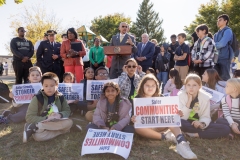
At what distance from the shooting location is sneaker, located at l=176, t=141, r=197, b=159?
360cm

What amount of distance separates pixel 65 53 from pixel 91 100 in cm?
195

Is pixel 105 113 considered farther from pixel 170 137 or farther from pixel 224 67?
pixel 224 67

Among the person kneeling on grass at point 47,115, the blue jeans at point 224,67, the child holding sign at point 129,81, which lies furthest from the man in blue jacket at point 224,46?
the person kneeling on grass at point 47,115

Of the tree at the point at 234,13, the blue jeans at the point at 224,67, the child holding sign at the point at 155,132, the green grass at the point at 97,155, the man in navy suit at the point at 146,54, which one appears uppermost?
the tree at the point at 234,13

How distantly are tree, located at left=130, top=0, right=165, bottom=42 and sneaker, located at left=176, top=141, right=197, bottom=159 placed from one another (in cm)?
5227

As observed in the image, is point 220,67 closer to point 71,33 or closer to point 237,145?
point 237,145

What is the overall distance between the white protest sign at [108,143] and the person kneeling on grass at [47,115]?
27.1 inches

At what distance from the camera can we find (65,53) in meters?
7.09

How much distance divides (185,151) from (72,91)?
10.2ft

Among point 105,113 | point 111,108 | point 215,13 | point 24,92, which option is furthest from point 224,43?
point 215,13

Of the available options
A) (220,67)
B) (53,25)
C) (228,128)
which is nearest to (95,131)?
(228,128)

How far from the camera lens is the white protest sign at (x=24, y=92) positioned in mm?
5371

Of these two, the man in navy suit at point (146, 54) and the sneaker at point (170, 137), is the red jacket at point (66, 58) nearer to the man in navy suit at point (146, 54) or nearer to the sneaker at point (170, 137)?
the man in navy suit at point (146, 54)

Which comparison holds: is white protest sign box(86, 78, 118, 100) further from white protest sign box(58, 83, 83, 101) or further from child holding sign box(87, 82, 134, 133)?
child holding sign box(87, 82, 134, 133)
